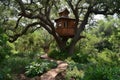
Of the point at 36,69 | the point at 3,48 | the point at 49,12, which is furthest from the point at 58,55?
the point at 3,48

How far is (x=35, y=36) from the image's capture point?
31062mm

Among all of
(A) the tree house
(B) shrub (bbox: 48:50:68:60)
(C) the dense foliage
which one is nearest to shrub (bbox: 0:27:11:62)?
(C) the dense foliage

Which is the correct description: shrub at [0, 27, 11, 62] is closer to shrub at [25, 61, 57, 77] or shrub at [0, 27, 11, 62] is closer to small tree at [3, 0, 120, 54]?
shrub at [25, 61, 57, 77]

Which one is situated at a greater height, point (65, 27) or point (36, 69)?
point (36, 69)

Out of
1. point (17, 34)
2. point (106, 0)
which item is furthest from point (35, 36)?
point (106, 0)

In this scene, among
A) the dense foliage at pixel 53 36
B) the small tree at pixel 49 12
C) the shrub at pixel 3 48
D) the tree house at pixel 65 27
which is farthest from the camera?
the tree house at pixel 65 27

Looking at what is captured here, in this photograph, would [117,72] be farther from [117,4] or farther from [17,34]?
[17,34]

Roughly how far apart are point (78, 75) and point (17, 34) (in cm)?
1383

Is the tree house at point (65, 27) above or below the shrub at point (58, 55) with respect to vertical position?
above

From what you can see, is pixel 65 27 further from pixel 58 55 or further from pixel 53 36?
pixel 58 55

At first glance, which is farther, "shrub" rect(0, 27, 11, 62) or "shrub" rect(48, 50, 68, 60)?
"shrub" rect(48, 50, 68, 60)

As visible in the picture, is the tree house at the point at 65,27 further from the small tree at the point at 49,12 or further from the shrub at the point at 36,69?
the shrub at the point at 36,69

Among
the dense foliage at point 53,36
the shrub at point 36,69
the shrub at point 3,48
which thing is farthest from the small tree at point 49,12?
the shrub at point 3,48

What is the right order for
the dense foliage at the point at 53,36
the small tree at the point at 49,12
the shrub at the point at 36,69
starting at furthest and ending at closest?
the small tree at the point at 49,12, the dense foliage at the point at 53,36, the shrub at the point at 36,69
